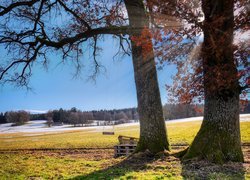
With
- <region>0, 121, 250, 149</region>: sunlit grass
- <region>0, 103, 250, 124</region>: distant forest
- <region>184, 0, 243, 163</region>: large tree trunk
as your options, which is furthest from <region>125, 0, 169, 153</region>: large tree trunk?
<region>0, 103, 250, 124</region>: distant forest

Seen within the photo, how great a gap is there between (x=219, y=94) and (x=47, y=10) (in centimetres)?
993

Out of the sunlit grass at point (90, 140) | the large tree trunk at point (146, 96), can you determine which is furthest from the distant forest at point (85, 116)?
the large tree trunk at point (146, 96)

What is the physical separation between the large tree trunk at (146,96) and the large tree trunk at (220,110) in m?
2.00

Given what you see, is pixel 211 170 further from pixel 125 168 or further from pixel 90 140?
pixel 90 140

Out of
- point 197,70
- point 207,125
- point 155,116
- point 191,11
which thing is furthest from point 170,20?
point 155,116

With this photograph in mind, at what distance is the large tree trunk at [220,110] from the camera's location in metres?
8.45

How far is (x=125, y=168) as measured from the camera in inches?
354

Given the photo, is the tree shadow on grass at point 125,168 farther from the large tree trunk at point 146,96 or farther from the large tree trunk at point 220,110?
the large tree trunk at point 220,110

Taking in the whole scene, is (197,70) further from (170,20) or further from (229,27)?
(170,20)

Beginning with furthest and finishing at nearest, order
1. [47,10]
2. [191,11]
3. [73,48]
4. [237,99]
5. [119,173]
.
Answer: [73,48] → [47,10] → [237,99] → [119,173] → [191,11]

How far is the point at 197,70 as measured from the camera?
8.88 metres

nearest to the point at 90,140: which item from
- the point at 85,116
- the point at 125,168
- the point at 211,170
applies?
the point at 125,168

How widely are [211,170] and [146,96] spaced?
4451mm

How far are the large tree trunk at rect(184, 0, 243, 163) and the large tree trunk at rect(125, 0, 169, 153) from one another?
6.56 ft
